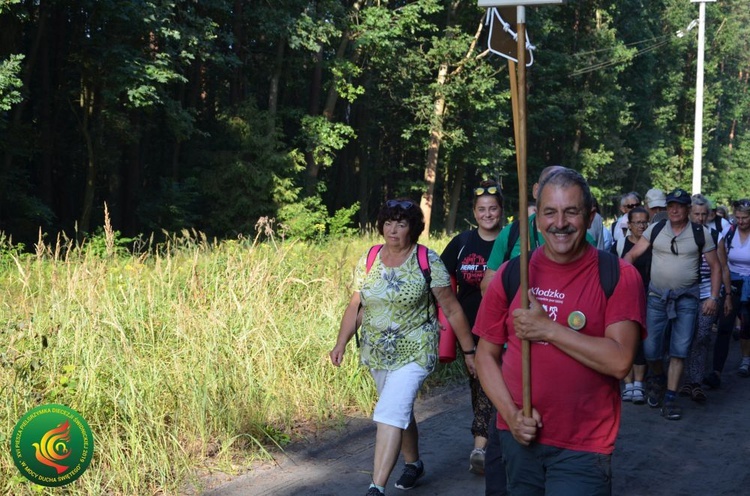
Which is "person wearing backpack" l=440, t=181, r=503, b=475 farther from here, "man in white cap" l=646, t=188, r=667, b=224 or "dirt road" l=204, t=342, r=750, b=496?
"man in white cap" l=646, t=188, r=667, b=224

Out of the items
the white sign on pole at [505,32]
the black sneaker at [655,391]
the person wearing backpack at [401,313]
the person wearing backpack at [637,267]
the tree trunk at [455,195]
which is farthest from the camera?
the tree trunk at [455,195]

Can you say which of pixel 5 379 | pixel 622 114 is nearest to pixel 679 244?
pixel 5 379

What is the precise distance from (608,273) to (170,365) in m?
4.48

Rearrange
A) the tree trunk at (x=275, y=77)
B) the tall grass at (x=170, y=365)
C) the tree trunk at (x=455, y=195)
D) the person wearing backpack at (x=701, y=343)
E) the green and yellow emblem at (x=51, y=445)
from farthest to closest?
the tree trunk at (x=455, y=195)
the tree trunk at (x=275, y=77)
the person wearing backpack at (x=701, y=343)
the tall grass at (x=170, y=365)
the green and yellow emblem at (x=51, y=445)

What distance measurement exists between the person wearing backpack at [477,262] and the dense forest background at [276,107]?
11898 mm

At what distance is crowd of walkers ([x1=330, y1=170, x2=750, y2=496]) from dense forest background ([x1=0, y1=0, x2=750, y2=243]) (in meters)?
10.3

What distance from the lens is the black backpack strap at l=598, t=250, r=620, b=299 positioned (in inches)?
134

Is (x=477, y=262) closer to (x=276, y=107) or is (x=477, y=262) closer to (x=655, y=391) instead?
(x=655, y=391)

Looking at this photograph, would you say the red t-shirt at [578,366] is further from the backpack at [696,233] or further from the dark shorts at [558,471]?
the backpack at [696,233]

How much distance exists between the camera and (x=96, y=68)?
71.4ft

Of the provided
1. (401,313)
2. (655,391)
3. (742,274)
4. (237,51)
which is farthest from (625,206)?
(237,51)

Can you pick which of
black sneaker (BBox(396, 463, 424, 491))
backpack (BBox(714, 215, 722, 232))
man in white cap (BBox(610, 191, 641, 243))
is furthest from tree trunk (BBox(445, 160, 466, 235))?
black sneaker (BBox(396, 463, 424, 491))

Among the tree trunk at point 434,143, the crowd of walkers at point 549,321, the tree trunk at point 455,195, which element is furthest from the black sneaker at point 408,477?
the tree trunk at point 455,195

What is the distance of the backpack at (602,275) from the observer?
134 inches
